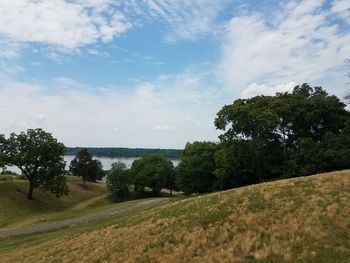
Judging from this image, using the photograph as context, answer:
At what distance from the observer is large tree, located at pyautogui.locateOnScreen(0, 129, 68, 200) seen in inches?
2945

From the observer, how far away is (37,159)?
76500 mm

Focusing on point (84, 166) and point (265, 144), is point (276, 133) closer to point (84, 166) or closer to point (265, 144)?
point (265, 144)

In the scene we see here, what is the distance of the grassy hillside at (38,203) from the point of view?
5802 cm

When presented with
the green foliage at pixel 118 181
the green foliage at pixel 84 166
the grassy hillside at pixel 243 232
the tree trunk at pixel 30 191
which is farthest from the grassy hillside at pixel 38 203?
the grassy hillside at pixel 243 232

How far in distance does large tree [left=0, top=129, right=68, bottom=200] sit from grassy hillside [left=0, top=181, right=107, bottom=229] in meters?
2.38

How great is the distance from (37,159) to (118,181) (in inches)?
876

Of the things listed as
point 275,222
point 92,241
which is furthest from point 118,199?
point 275,222

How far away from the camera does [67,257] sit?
22.8m

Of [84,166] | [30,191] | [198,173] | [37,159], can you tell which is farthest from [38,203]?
[198,173]

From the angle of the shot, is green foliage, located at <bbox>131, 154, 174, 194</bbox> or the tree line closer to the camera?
the tree line

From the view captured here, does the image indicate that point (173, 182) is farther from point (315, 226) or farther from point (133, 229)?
point (315, 226)

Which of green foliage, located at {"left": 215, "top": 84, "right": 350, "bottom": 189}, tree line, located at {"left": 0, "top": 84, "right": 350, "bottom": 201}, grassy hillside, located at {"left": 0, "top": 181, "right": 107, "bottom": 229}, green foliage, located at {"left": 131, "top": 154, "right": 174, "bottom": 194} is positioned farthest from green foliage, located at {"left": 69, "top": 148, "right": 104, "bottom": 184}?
green foliage, located at {"left": 215, "top": 84, "right": 350, "bottom": 189}

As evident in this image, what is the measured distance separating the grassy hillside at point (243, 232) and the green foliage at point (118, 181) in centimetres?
6740

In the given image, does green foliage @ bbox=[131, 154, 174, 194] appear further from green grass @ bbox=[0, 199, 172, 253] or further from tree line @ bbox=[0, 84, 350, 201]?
green grass @ bbox=[0, 199, 172, 253]
